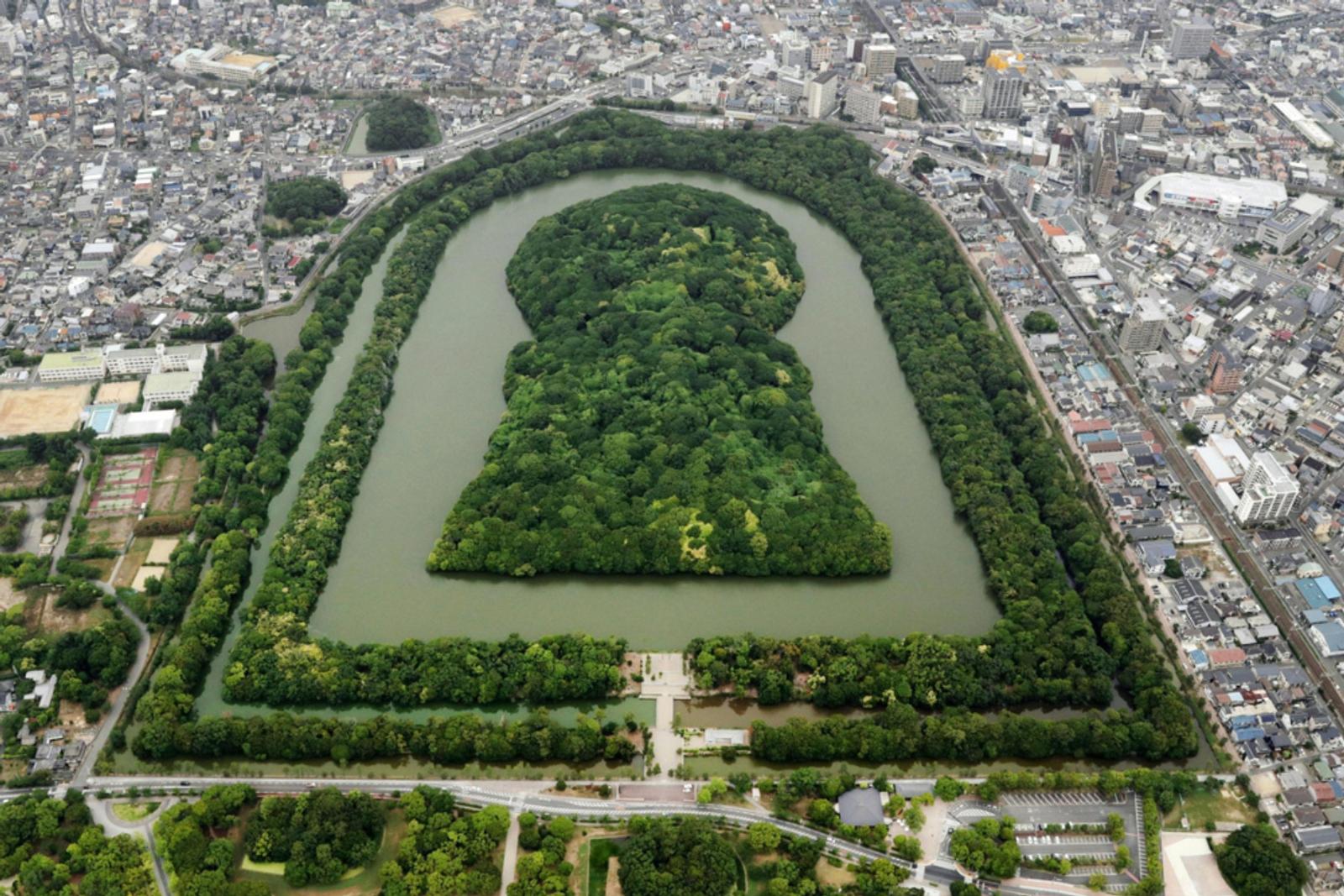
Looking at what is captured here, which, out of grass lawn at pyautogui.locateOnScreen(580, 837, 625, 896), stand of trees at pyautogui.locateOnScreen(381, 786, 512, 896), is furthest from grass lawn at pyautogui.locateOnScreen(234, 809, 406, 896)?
grass lawn at pyautogui.locateOnScreen(580, 837, 625, 896)

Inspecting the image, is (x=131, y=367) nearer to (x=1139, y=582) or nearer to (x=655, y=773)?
(x=655, y=773)

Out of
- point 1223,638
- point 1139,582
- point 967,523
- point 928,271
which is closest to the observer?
point 1223,638

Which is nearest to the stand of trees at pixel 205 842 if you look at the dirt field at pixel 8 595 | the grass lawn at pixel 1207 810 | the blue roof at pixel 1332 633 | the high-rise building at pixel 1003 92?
the dirt field at pixel 8 595

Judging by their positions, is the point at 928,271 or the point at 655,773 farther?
the point at 928,271

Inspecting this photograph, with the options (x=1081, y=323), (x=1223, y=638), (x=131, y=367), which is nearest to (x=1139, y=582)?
(x=1223, y=638)

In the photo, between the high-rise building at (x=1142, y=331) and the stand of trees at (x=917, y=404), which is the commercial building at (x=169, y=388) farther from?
the high-rise building at (x=1142, y=331)

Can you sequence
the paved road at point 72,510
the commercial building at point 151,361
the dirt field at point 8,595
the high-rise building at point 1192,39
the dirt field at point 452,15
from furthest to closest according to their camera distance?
the dirt field at point 452,15 → the high-rise building at point 1192,39 → the commercial building at point 151,361 → the paved road at point 72,510 → the dirt field at point 8,595
